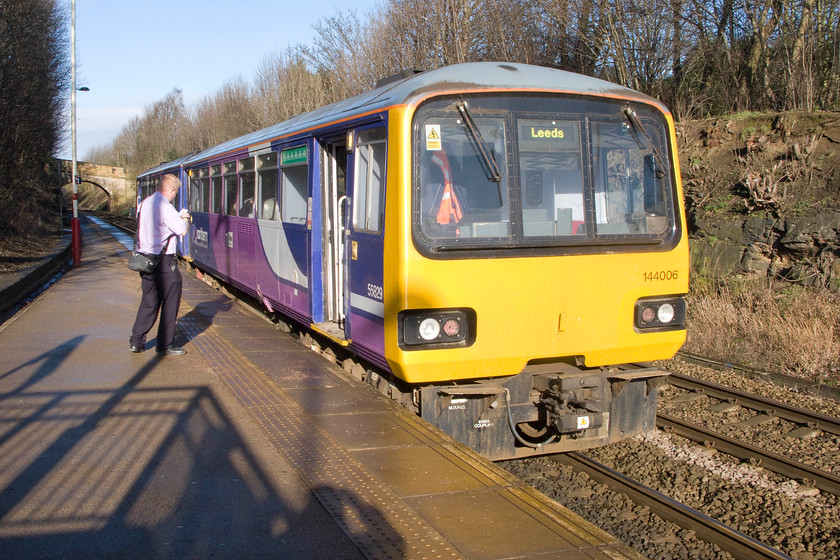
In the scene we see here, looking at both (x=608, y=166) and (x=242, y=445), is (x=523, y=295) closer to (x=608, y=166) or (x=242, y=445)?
(x=608, y=166)

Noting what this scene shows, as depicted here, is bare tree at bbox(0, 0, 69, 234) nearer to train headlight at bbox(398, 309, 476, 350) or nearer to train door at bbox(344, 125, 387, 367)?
train door at bbox(344, 125, 387, 367)

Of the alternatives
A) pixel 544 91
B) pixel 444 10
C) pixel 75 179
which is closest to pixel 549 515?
pixel 544 91

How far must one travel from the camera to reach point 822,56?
46.2 feet

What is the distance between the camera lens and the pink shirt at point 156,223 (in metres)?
7.35

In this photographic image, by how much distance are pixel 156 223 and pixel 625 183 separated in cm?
462

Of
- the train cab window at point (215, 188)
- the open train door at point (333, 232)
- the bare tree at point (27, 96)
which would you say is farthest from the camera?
the bare tree at point (27, 96)

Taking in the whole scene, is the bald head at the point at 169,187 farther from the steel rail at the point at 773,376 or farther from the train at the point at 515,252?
the steel rail at the point at 773,376

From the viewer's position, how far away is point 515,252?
5.18 meters

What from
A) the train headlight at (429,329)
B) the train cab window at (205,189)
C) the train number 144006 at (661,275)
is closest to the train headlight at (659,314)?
the train number 144006 at (661,275)

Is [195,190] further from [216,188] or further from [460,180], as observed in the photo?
[460,180]

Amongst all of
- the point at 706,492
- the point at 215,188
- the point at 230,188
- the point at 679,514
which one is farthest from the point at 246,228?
the point at 679,514

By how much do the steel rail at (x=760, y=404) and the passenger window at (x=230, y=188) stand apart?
6744 millimetres

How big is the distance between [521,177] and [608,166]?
0.78 meters

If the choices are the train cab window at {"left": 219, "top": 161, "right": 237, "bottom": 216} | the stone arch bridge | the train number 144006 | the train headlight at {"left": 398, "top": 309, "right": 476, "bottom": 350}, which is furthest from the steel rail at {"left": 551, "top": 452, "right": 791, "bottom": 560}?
the stone arch bridge
